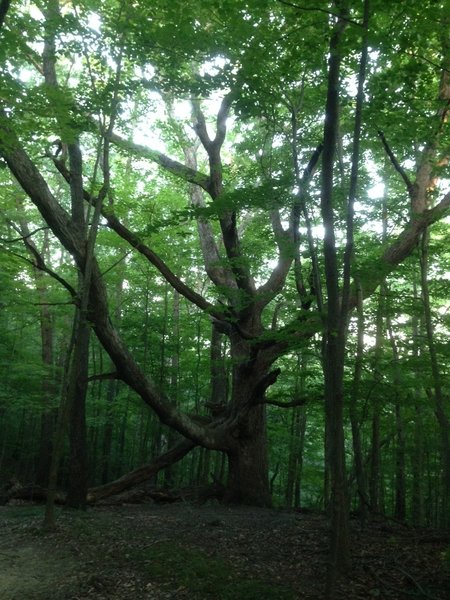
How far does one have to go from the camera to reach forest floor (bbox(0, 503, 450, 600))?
4.64 meters

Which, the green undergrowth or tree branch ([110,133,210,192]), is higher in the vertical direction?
tree branch ([110,133,210,192])

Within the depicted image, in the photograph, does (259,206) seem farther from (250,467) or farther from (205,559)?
(250,467)

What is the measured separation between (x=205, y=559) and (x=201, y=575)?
0.54 m

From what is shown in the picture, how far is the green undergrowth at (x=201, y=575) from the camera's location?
4.52 metres

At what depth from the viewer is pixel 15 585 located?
4.86 meters

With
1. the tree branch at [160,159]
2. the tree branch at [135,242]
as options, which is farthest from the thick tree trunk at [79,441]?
the tree branch at [160,159]

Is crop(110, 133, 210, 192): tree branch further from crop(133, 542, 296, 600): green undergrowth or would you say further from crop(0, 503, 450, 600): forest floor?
crop(133, 542, 296, 600): green undergrowth

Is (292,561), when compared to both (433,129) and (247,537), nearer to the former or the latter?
(247,537)

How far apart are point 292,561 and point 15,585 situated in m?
3.15


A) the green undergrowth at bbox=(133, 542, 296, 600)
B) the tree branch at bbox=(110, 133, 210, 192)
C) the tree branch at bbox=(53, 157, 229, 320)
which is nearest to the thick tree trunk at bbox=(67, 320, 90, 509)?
the tree branch at bbox=(53, 157, 229, 320)

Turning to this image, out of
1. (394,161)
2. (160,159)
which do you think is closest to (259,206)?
(394,161)

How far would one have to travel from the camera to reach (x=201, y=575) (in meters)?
5.04

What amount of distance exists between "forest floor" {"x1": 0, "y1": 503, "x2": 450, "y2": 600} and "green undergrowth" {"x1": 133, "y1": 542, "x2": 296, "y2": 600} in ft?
0.04

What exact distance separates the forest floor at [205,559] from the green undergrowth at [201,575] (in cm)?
1
